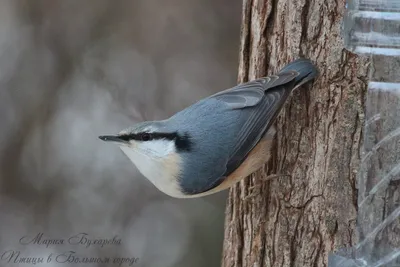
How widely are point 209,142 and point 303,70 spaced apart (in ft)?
1.32

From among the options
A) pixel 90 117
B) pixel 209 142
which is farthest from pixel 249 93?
pixel 90 117

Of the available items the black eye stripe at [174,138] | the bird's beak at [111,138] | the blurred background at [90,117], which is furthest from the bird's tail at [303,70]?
the blurred background at [90,117]

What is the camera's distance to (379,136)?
1.98 metres

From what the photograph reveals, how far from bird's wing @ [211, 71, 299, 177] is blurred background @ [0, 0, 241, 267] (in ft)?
8.01

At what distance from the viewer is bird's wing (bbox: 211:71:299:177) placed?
224 cm

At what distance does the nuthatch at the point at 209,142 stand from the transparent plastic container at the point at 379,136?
323mm

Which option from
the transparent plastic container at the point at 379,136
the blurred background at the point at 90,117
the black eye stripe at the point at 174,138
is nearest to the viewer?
the transparent plastic container at the point at 379,136

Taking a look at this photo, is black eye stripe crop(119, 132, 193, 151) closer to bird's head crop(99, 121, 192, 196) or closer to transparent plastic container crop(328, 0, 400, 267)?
bird's head crop(99, 121, 192, 196)

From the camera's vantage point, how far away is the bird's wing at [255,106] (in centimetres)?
224

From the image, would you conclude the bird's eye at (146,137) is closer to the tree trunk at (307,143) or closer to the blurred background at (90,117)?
the tree trunk at (307,143)

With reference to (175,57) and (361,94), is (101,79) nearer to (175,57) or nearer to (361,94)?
(175,57)

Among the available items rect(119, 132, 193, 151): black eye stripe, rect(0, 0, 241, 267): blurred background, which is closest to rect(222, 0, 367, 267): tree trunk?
rect(119, 132, 193, 151): black eye stripe

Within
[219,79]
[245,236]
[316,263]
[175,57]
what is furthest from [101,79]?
[316,263]

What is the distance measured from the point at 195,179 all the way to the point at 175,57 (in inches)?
108
